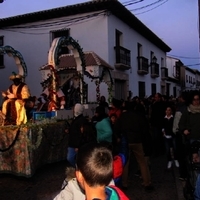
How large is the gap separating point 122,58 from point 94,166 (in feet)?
52.8

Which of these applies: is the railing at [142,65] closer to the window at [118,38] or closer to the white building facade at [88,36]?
the white building facade at [88,36]

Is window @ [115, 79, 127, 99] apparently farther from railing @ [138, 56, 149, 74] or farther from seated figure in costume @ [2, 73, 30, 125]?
seated figure in costume @ [2, 73, 30, 125]

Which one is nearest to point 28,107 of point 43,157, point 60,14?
point 43,157

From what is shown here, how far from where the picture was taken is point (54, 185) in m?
6.23

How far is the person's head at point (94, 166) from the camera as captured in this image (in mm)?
1756

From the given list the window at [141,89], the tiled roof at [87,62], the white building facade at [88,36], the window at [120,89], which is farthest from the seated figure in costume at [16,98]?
the window at [141,89]

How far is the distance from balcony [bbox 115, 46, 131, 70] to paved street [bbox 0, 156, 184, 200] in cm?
1007

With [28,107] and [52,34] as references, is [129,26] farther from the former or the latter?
[28,107]

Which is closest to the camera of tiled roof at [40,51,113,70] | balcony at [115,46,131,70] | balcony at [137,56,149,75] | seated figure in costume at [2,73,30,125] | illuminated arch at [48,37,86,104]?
seated figure in costume at [2,73,30,125]

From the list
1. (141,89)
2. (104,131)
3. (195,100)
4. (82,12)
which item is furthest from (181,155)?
(141,89)

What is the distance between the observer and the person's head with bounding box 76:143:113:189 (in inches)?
69.1

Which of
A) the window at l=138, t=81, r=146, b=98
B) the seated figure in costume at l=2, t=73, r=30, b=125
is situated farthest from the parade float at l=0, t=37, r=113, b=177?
the window at l=138, t=81, r=146, b=98

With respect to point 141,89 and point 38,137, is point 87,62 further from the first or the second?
point 141,89

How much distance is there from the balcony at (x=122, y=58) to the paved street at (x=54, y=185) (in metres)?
10.1
